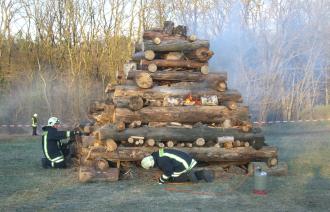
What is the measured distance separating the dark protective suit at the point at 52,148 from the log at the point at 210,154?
213cm

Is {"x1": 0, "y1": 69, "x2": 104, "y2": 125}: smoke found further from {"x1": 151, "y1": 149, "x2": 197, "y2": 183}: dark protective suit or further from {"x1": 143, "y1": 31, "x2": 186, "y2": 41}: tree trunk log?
{"x1": 151, "y1": 149, "x2": 197, "y2": 183}: dark protective suit

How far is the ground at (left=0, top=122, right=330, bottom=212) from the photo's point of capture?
8.36m

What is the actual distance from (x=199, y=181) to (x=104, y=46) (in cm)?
2091

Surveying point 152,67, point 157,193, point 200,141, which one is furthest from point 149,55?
point 157,193

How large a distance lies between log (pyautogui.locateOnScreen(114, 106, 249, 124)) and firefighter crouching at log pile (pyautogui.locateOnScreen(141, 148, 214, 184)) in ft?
5.46

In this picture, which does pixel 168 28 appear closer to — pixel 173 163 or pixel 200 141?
pixel 200 141

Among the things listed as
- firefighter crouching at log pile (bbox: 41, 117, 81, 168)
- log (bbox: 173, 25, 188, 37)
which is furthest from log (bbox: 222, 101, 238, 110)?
firefighter crouching at log pile (bbox: 41, 117, 81, 168)

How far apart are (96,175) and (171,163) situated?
1884 mm

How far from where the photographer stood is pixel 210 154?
457 inches

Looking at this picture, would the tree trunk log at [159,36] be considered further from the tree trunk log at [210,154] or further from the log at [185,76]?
the tree trunk log at [210,154]

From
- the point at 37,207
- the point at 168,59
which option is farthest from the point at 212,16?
the point at 37,207

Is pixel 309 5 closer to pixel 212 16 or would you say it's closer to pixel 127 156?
pixel 212 16

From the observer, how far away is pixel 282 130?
23391mm

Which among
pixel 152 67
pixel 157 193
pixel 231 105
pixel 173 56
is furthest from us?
pixel 173 56
